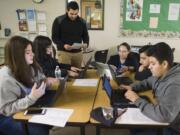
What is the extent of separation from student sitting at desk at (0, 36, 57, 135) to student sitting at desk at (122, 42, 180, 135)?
0.78 metres

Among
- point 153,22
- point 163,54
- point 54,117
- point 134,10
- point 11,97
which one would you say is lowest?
point 54,117

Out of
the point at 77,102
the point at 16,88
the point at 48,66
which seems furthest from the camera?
the point at 48,66

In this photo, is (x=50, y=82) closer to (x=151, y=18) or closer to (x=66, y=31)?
(x=66, y=31)

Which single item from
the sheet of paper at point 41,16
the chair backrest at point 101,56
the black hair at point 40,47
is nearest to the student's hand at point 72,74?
the black hair at point 40,47

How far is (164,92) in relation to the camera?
5.21 feet

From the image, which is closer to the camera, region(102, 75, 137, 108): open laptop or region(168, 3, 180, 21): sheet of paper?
region(102, 75, 137, 108): open laptop

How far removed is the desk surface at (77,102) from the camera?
5.41 feet

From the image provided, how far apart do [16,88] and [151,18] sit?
10.8 feet

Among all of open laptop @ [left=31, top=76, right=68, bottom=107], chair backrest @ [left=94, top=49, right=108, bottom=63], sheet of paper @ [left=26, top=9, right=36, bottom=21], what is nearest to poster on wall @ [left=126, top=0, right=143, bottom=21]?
chair backrest @ [left=94, top=49, right=108, bottom=63]

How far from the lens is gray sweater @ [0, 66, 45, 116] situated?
66.8 inches

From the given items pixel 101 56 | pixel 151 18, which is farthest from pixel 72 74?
pixel 151 18

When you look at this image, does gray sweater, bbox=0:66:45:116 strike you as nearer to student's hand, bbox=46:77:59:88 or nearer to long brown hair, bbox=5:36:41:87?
long brown hair, bbox=5:36:41:87

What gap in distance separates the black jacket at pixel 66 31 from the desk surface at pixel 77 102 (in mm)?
1225

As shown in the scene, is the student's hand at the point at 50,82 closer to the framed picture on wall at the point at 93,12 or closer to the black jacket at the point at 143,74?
the black jacket at the point at 143,74
